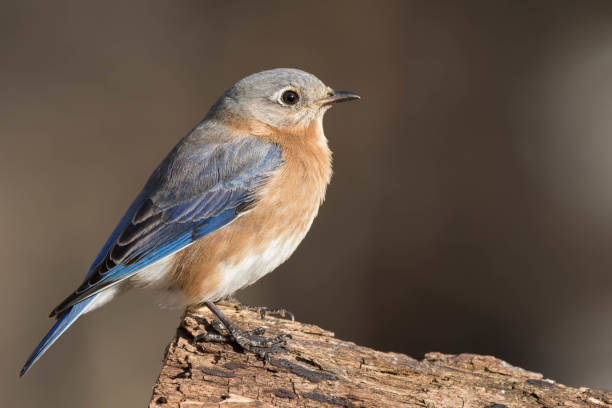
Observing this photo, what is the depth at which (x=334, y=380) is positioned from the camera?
4.03 metres

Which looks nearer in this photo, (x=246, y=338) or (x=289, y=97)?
(x=246, y=338)

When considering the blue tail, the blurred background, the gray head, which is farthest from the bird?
the blurred background

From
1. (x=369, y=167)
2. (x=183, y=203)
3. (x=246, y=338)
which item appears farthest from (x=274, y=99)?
(x=369, y=167)

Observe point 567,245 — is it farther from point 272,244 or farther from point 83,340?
point 83,340

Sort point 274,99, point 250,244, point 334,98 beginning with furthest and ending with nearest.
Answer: point 334,98 → point 274,99 → point 250,244

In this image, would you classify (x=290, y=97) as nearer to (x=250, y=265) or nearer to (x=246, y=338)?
(x=250, y=265)

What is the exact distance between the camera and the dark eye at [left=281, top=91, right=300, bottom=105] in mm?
5469

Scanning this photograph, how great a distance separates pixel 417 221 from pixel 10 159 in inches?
179

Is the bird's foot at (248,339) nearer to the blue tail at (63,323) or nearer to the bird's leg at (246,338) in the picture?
the bird's leg at (246,338)

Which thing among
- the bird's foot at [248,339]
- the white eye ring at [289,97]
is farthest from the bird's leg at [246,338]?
the white eye ring at [289,97]

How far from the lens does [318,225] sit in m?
Answer: 8.57

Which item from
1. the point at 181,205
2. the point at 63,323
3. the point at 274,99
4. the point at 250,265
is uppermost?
the point at 274,99

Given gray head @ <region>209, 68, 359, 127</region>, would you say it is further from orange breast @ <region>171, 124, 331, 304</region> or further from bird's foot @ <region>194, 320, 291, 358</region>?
bird's foot @ <region>194, 320, 291, 358</region>

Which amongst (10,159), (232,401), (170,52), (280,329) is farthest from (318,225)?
(232,401)
